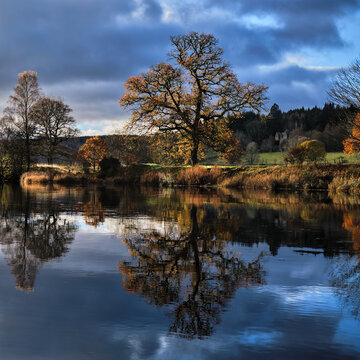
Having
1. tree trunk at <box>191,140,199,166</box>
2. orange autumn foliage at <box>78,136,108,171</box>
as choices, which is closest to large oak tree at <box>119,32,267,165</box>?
tree trunk at <box>191,140,199,166</box>

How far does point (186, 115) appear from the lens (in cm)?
3731

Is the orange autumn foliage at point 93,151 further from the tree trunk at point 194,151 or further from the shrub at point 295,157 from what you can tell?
the shrub at point 295,157

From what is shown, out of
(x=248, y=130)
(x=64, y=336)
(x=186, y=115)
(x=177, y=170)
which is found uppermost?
(x=248, y=130)

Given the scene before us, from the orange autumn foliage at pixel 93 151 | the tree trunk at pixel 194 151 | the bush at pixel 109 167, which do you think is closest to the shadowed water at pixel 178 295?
the tree trunk at pixel 194 151

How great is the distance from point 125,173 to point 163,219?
30354 millimetres

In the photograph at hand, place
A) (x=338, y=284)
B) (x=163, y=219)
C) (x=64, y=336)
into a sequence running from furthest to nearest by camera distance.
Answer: (x=163, y=219)
(x=338, y=284)
(x=64, y=336)

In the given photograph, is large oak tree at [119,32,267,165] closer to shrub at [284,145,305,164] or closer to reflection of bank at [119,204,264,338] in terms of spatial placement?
shrub at [284,145,305,164]

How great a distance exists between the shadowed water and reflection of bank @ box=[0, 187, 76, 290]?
3 centimetres

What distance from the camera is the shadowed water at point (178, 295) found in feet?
10.1

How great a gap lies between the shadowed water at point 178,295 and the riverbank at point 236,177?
64.4ft

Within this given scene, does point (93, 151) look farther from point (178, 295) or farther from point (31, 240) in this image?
point (178, 295)

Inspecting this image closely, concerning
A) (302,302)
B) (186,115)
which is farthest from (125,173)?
(302,302)

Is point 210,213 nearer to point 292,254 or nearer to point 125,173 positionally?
point 292,254

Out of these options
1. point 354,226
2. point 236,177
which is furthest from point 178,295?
point 236,177
